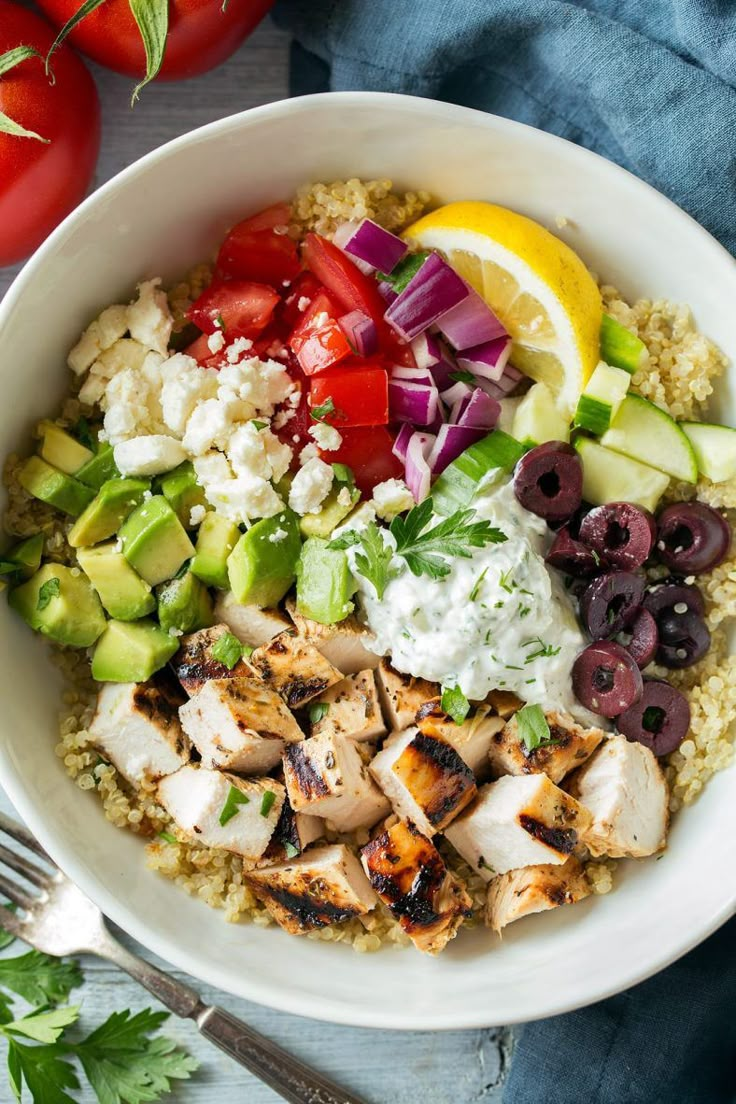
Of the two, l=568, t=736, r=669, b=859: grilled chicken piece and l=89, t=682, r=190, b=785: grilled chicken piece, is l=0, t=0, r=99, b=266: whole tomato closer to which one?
l=89, t=682, r=190, b=785: grilled chicken piece

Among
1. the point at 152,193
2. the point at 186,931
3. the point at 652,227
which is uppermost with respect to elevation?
the point at 152,193

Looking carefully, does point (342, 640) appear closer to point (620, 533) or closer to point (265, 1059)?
point (620, 533)

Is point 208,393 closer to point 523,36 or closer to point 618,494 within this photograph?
point 618,494

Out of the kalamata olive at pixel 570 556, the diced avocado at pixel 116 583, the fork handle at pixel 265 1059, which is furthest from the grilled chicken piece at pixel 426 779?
the fork handle at pixel 265 1059

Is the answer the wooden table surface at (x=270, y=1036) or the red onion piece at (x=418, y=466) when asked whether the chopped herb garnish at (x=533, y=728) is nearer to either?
the red onion piece at (x=418, y=466)

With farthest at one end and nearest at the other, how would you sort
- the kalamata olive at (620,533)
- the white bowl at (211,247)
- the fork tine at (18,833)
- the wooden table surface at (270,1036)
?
the wooden table surface at (270,1036) → the fork tine at (18,833) → the kalamata olive at (620,533) → the white bowl at (211,247)

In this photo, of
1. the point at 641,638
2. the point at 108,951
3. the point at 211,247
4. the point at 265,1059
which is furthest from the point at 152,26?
the point at 265,1059

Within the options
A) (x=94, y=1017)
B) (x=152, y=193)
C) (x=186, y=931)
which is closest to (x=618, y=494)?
(x=152, y=193)
